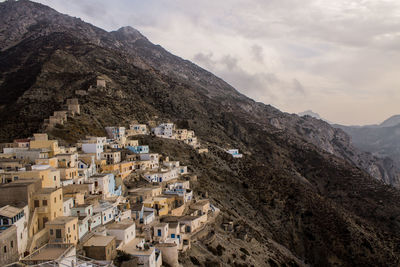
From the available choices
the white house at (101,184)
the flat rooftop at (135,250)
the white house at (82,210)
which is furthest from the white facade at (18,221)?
the white house at (101,184)

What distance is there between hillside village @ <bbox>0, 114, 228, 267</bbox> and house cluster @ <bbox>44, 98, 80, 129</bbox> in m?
10.9

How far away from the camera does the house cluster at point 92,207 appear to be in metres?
20.1

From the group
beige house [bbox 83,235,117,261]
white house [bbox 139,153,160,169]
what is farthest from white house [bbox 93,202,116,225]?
white house [bbox 139,153,160,169]

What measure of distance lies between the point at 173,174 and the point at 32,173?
80.1 feet

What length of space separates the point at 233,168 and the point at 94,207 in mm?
47544

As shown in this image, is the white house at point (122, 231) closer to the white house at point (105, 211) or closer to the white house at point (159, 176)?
the white house at point (105, 211)

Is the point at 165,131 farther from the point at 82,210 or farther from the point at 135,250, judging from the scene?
the point at 135,250

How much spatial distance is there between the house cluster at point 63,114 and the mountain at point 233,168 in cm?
134

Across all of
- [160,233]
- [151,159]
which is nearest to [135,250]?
[160,233]

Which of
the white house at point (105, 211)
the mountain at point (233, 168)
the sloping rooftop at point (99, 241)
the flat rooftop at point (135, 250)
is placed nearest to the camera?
the sloping rooftop at point (99, 241)

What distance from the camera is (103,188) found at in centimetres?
3406

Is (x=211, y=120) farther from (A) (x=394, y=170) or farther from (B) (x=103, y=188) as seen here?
(A) (x=394, y=170)

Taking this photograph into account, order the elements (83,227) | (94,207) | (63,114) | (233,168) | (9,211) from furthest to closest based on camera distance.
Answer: (233,168), (63,114), (94,207), (83,227), (9,211)

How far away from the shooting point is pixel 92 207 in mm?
27469
